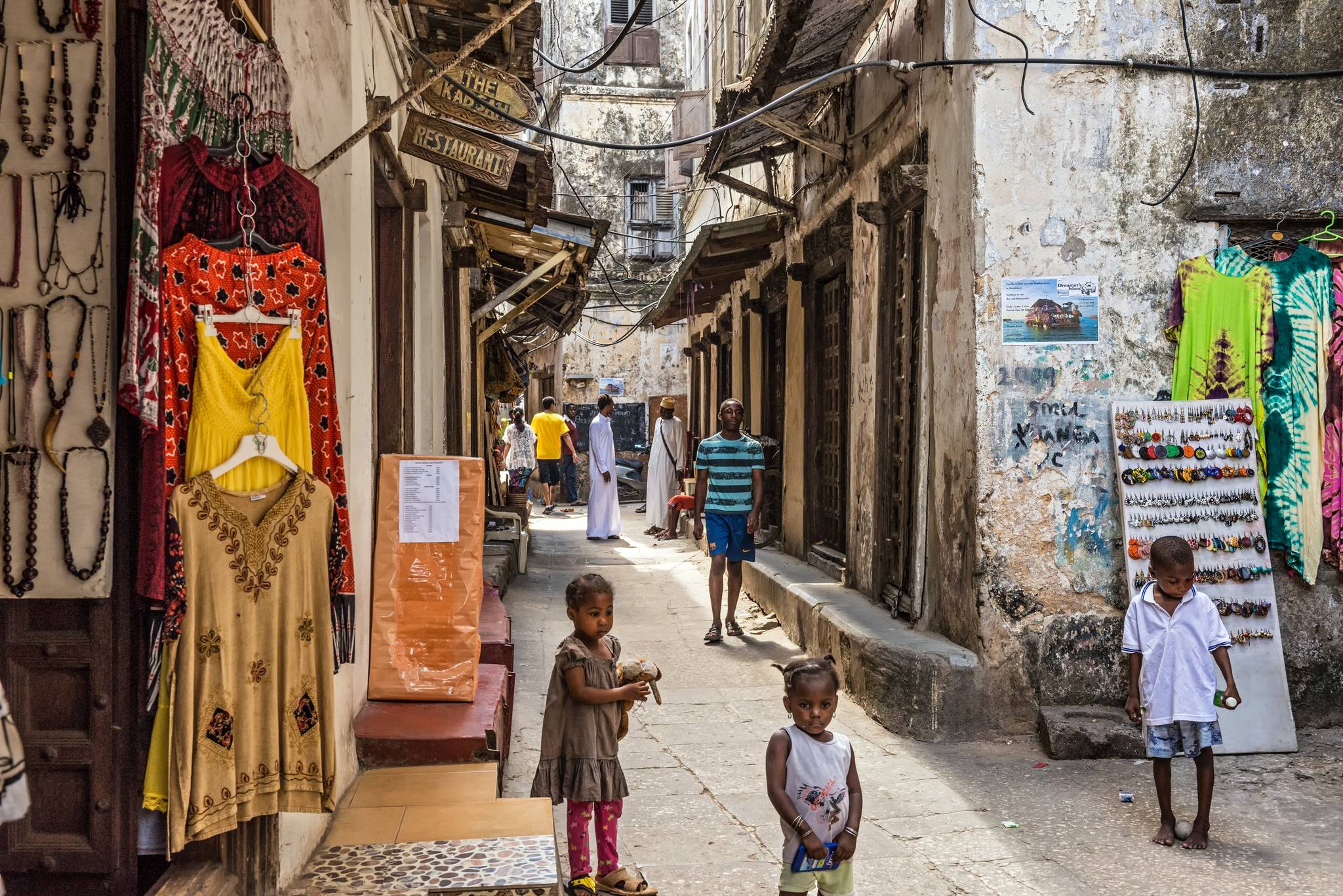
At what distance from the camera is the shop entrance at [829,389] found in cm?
941

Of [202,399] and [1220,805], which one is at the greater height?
[202,399]

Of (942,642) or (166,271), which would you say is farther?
(942,642)

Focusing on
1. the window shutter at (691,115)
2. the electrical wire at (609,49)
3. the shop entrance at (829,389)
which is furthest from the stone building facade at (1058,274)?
the window shutter at (691,115)

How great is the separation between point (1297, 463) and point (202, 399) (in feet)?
17.5

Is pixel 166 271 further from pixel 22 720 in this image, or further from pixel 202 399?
pixel 22 720

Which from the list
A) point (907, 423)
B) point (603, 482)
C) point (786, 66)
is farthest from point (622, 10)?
point (907, 423)

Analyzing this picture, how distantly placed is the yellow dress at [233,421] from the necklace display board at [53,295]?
26cm

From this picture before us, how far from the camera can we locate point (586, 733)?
362cm

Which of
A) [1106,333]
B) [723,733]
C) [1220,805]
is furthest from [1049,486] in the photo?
[723,733]

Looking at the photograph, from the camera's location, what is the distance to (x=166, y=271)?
2709 millimetres

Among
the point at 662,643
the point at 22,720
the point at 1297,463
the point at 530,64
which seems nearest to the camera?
the point at 22,720

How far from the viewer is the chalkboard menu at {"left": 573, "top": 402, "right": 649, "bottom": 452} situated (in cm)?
2572

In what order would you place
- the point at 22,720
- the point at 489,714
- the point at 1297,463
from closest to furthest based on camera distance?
the point at 22,720 → the point at 489,714 → the point at 1297,463

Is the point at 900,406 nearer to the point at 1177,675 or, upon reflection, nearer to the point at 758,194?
the point at 1177,675
